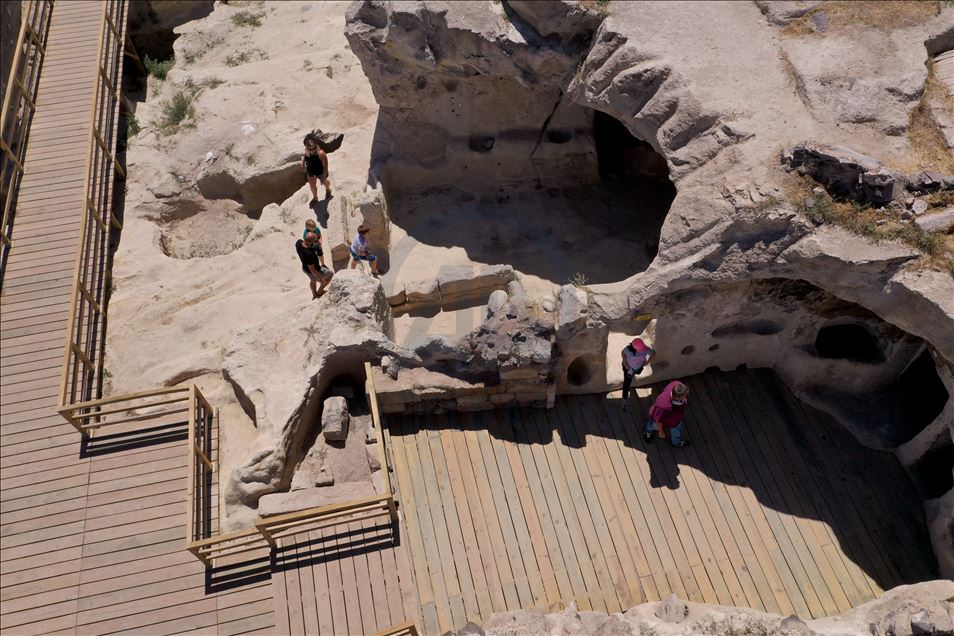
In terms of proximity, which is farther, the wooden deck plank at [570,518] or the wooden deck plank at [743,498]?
the wooden deck plank at [743,498]

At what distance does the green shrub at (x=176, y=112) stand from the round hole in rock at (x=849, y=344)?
13945 millimetres

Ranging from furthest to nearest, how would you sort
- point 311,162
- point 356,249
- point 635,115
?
point 311,162, point 356,249, point 635,115

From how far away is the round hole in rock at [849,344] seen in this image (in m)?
9.58

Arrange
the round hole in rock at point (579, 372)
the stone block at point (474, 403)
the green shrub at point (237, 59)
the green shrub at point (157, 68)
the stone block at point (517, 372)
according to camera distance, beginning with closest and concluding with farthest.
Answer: the stone block at point (517, 372) → the stone block at point (474, 403) → the round hole in rock at point (579, 372) → the green shrub at point (237, 59) → the green shrub at point (157, 68)

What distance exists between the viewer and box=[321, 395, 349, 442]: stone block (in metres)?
9.02

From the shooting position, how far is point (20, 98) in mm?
14289

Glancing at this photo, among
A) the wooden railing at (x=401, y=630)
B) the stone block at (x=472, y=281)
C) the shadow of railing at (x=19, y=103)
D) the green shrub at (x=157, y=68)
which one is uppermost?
the green shrub at (x=157, y=68)

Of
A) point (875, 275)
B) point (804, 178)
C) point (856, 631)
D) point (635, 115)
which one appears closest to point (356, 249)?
point (635, 115)

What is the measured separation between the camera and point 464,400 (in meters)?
9.48

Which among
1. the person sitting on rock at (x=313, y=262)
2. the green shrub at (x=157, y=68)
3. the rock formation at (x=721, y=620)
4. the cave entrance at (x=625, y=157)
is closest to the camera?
the rock formation at (x=721, y=620)

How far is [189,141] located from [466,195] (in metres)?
6.50

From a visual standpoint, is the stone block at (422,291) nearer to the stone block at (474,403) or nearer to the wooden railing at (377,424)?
the wooden railing at (377,424)

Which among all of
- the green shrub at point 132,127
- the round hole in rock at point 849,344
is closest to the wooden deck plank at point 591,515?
the round hole in rock at point 849,344

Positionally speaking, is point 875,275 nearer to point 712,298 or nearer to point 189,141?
point 712,298
